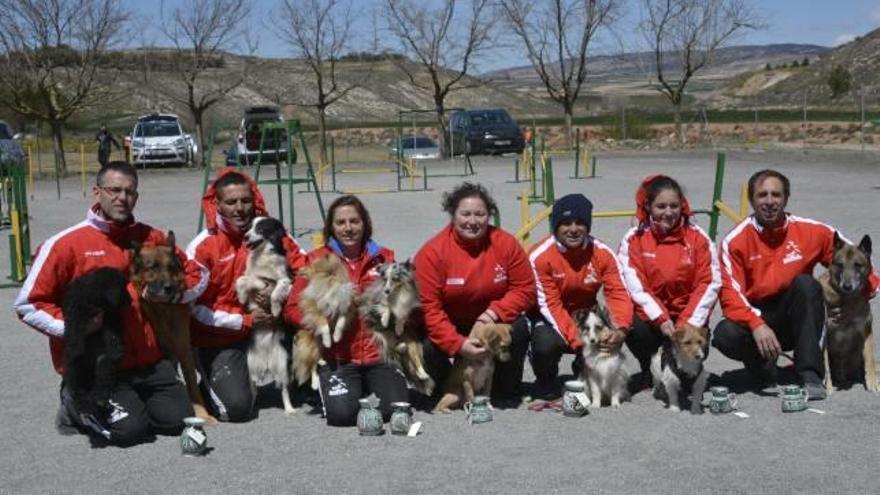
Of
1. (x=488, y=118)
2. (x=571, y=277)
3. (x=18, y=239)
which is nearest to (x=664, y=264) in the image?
(x=571, y=277)

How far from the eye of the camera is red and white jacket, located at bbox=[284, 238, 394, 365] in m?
6.04

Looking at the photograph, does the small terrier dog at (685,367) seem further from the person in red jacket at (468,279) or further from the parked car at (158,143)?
the parked car at (158,143)

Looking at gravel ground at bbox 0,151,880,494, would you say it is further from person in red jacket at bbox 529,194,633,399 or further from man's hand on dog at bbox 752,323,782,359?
person in red jacket at bbox 529,194,633,399

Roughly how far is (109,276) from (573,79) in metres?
39.4

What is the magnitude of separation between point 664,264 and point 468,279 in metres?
1.25

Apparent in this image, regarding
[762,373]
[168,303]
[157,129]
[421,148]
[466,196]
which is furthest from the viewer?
[421,148]

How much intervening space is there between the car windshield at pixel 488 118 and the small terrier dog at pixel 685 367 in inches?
1216

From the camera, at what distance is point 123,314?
5586mm

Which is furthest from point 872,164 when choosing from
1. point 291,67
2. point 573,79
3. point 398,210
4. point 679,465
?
point 291,67

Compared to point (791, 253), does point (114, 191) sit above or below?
above

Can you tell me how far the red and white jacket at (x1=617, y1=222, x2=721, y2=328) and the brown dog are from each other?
2673mm

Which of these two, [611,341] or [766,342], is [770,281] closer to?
[766,342]

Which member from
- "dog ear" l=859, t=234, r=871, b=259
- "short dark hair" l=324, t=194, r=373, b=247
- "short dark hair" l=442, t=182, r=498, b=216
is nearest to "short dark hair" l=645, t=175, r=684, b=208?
"short dark hair" l=442, t=182, r=498, b=216

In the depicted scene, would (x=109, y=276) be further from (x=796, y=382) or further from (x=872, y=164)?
(x=872, y=164)
